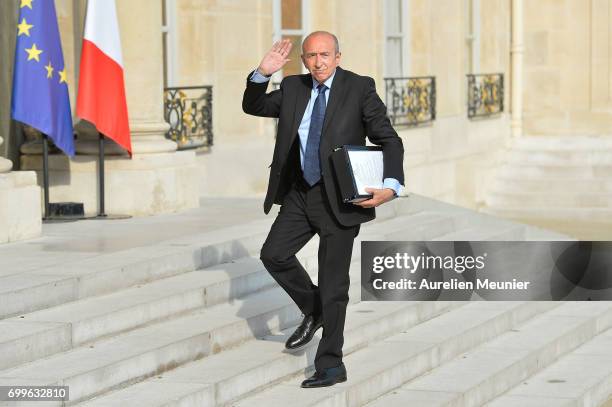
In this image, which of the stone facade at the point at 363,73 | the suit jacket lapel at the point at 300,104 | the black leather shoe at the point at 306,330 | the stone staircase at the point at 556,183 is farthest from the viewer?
the stone staircase at the point at 556,183

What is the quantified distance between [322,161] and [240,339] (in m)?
1.44

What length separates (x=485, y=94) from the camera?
66.5 feet

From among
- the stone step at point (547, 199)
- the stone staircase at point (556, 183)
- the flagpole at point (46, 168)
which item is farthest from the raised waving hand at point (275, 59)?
the stone step at point (547, 199)

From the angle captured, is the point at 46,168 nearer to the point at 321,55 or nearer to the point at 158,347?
the point at 158,347

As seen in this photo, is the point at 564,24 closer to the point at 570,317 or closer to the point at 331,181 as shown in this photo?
the point at 570,317

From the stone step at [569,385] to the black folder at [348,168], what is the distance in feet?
5.80

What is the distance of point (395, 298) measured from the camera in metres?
9.52

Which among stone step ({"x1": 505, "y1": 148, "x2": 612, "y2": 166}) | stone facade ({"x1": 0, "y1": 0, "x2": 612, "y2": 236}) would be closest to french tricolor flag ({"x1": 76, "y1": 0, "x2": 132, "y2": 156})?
stone facade ({"x1": 0, "y1": 0, "x2": 612, "y2": 236})

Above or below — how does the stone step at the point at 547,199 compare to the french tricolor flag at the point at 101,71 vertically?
below

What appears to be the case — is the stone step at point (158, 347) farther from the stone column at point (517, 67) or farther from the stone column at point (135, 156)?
the stone column at point (517, 67)

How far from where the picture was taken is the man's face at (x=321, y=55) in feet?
22.2

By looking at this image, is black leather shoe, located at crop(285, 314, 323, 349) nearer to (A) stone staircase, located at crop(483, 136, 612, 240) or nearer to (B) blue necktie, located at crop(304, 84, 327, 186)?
(B) blue necktie, located at crop(304, 84, 327, 186)

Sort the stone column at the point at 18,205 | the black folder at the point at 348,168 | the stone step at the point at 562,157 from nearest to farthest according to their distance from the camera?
the black folder at the point at 348,168, the stone column at the point at 18,205, the stone step at the point at 562,157

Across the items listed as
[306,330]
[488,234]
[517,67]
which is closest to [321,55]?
[306,330]
